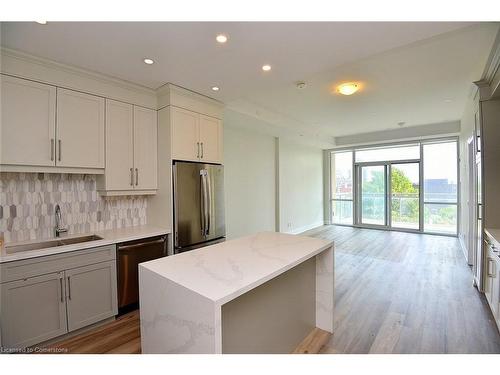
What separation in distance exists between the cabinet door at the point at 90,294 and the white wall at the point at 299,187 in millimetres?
4201

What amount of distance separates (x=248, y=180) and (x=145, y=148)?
2.56 metres

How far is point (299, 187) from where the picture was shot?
6801 mm

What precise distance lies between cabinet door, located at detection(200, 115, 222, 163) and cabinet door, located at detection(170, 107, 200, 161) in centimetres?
9

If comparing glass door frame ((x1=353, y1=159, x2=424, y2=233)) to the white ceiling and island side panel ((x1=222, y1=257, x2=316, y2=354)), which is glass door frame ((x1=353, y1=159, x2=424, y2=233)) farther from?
island side panel ((x1=222, y1=257, x2=316, y2=354))

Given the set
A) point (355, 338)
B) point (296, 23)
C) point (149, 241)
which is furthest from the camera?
point (149, 241)

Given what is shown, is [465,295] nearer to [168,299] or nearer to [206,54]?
[168,299]

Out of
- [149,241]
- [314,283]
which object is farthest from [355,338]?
[149,241]

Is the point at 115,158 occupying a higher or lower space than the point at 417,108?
lower

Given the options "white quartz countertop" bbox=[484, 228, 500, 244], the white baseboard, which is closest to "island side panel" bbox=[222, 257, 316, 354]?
"white quartz countertop" bbox=[484, 228, 500, 244]

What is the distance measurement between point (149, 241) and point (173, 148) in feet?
3.69

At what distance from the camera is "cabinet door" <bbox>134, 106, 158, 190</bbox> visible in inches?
113

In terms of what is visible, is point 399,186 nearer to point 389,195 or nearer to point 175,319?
point 389,195

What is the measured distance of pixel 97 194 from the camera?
2.86 metres
